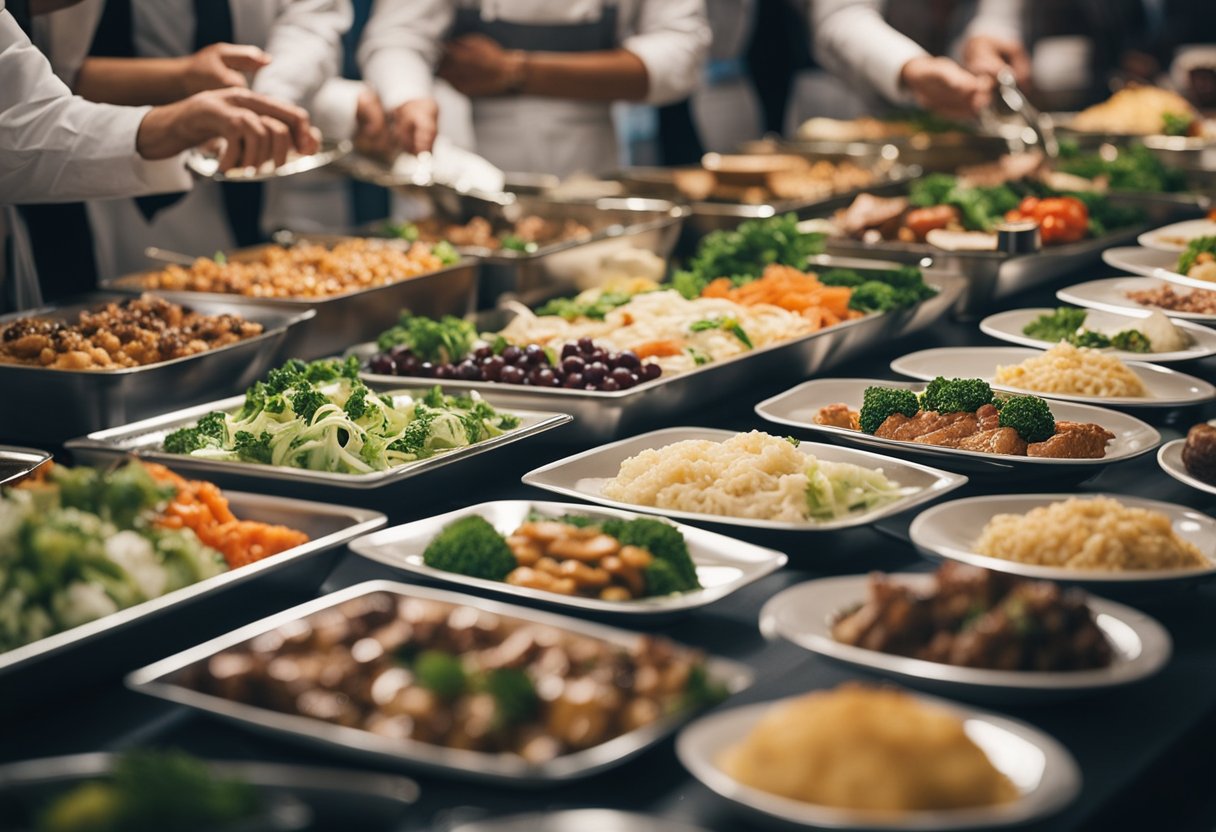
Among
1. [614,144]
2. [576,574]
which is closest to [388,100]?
[614,144]

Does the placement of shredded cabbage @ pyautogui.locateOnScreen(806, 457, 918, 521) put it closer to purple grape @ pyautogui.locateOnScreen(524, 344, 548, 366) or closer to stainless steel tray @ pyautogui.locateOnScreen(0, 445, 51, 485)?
purple grape @ pyautogui.locateOnScreen(524, 344, 548, 366)

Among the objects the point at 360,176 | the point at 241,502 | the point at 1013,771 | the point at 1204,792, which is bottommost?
the point at 1204,792

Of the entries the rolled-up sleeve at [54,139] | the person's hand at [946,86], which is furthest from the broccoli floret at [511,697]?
the person's hand at [946,86]

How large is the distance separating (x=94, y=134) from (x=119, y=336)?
0.58 m

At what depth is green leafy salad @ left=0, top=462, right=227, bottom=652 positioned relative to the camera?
160 cm

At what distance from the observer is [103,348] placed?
2805mm

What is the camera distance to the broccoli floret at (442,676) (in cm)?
138

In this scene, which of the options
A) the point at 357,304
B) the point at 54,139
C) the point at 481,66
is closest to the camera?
the point at 54,139

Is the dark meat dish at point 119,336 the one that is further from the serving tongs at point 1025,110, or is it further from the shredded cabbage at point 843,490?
the serving tongs at point 1025,110

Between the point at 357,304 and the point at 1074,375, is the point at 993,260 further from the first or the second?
the point at 357,304

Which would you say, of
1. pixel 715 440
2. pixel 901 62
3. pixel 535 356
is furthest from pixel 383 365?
pixel 901 62

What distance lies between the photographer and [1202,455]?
2.16 metres

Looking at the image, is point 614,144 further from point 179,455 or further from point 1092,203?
point 179,455

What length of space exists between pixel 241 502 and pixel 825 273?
6.56 feet
